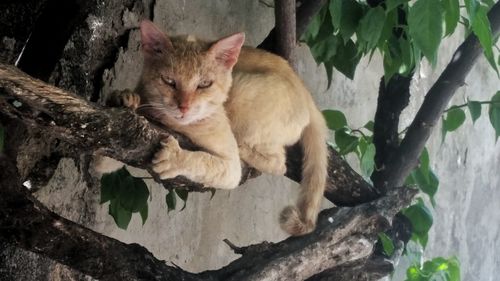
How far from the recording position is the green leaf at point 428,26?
1373 millimetres

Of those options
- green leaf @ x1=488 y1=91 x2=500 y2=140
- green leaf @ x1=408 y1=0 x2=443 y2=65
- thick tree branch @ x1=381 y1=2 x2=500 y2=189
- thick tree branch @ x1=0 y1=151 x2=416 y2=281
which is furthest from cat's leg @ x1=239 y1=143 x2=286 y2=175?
green leaf @ x1=488 y1=91 x2=500 y2=140

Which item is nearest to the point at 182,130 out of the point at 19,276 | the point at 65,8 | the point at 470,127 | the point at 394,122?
the point at 65,8

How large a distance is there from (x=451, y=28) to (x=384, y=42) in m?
0.30

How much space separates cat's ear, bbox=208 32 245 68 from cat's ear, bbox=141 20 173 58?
0.11m

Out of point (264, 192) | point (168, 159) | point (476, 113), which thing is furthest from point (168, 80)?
point (264, 192)

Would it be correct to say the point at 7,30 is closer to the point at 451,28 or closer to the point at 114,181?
the point at 114,181

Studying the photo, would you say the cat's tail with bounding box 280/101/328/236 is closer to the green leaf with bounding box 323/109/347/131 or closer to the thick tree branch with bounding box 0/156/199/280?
the green leaf with bounding box 323/109/347/131

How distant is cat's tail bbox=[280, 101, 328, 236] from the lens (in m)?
1.73

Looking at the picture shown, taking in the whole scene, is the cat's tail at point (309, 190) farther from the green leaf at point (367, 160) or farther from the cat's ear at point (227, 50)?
the cat's ear at point (227, 50)

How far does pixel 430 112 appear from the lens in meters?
2.03

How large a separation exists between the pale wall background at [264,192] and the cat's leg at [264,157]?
46 centimetres

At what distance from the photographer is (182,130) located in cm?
160

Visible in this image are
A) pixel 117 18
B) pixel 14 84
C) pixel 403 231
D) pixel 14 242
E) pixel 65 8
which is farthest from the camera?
pixel 403 231

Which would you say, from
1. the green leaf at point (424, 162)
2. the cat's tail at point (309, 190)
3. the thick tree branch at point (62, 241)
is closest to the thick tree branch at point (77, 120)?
the thick tree branch at point (62, 241)
